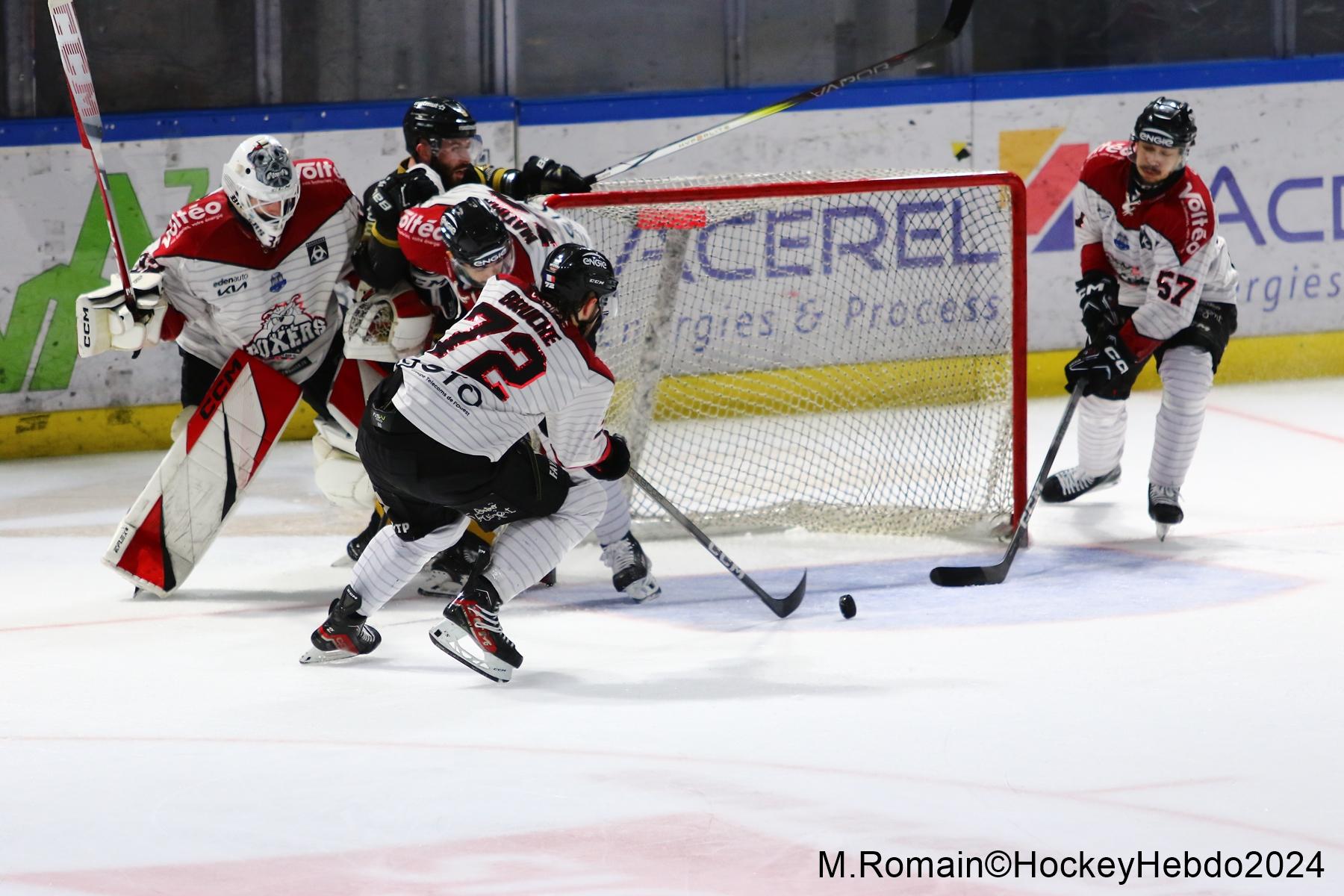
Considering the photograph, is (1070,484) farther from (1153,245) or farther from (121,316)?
(121,316)

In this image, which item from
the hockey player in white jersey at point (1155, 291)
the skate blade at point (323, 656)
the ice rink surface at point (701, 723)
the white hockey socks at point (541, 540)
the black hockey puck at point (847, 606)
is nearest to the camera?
the ice rink surface at point (701, 723)

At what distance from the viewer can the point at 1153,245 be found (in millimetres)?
4020

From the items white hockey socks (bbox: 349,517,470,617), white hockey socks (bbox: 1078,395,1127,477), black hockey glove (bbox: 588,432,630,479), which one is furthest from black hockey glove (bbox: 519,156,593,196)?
white hockey socks (bbox: 1078,395,1127,477)

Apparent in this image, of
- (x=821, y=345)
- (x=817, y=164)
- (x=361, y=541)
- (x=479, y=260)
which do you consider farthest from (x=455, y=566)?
(x=817, y=164)

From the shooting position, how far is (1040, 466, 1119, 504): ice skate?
444 centimetres

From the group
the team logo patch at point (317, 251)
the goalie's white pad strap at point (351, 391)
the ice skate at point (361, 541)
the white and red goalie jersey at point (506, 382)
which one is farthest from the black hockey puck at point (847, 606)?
the team logo patch at point (317, 251)

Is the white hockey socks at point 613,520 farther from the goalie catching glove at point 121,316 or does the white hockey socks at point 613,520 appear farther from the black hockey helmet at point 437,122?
the goalie catching glove at point 121,316

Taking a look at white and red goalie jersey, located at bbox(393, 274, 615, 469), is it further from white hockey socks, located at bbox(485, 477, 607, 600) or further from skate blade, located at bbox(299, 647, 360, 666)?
skate blade, located at bbox(299, 647, 360, 666)

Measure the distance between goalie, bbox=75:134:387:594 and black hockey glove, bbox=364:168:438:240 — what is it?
0.55 feet

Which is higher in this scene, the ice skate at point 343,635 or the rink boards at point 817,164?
the rink boards at point 817,164

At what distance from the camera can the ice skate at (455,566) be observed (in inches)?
148

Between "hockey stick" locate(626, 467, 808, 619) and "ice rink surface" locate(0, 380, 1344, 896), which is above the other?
"hockey stick" locate(626, 467, 808, 619)

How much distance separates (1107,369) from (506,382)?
1.73m

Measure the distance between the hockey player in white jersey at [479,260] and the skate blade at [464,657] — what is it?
0.55 metres
